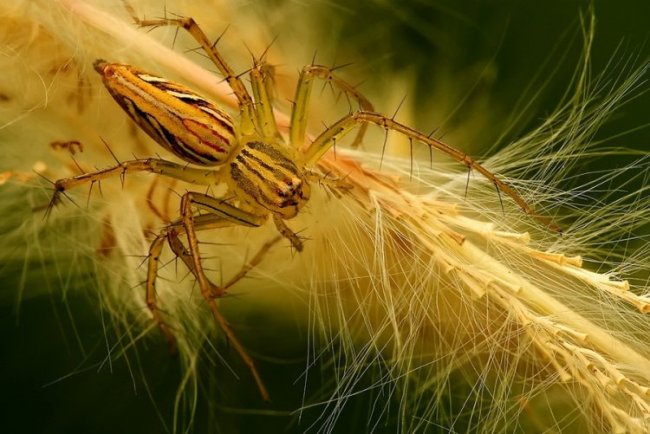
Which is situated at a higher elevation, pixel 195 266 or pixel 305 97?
pixel 305 97

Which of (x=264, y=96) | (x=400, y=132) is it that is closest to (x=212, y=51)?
(x=264, y=96)

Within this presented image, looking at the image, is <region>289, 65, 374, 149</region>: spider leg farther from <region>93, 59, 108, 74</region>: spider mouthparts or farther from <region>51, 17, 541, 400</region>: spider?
<region>93, 59, 108, 74</region>: spider mouthparts

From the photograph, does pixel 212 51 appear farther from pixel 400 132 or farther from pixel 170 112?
pixel 400 132

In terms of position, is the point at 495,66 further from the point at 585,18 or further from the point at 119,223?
the point at 119,223

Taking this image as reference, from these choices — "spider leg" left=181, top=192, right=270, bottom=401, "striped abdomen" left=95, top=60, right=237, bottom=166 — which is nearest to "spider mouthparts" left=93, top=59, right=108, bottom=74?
"striped abdomen" left=95, top=60, right=237, bottom=166

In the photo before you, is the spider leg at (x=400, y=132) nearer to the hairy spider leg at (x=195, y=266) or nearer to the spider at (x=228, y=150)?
the spider at (x=228, y=150)

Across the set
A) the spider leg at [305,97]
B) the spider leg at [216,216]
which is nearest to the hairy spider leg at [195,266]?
the spider leg at [216,216]
